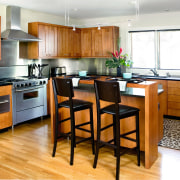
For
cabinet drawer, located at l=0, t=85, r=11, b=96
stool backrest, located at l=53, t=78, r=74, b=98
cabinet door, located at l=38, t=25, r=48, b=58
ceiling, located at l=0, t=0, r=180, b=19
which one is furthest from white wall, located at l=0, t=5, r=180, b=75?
stool backrest, located at l=53, t=78, r=74, b=98

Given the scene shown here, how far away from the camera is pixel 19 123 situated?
17.1 feet

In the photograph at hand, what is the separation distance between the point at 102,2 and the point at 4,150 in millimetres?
3375

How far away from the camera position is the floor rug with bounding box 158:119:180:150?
3.93m

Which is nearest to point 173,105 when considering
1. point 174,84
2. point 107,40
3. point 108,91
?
point 174,84

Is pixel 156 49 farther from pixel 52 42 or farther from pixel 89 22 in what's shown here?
pixel 52 42

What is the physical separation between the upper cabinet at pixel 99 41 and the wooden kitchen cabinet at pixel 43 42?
113 cm

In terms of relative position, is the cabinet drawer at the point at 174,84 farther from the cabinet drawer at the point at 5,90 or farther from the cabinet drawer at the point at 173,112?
the cabinet drawer at the point at 5,90

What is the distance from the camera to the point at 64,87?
3266 millimetres

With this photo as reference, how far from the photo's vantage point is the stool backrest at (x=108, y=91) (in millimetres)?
2777

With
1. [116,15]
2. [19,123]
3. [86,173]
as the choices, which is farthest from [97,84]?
[116,15]

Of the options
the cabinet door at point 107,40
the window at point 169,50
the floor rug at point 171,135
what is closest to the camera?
the floor rug at point 171,135

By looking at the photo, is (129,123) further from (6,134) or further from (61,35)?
(61,35)

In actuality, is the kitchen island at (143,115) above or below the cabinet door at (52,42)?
below

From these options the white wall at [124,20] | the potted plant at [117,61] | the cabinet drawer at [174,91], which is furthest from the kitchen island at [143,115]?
the white wall at [124,20]
